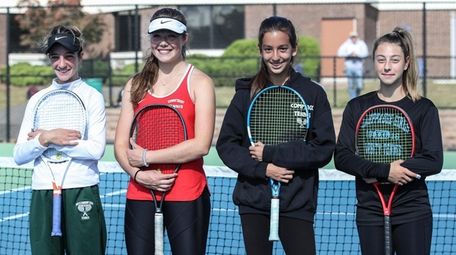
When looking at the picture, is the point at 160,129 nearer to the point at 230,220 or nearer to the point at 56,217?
the point at 56,217

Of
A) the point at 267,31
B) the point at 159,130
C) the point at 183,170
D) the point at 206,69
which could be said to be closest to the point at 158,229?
the point at 183,170

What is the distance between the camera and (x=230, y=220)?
364 inches

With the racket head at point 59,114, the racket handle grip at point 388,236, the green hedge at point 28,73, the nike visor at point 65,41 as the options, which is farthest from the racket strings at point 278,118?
the green hedge at point 28,73

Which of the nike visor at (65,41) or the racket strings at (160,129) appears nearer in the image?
the racket strings at (160,129)

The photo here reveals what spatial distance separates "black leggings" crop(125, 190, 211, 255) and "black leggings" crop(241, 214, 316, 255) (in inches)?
10.7

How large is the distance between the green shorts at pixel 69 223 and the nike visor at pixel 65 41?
0.82m

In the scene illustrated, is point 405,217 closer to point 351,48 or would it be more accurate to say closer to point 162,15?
point 162,15

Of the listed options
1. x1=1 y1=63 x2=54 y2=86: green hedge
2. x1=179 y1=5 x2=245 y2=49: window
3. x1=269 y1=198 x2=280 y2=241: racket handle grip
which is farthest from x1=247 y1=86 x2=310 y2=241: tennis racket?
x1=179 y1=5 x2=245 y2=49: window

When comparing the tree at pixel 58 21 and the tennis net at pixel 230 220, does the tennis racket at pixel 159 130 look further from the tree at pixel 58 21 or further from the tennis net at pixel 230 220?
the tree at pixel 58 21

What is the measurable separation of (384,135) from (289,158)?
1.91 ft

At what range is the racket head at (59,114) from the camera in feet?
17.1

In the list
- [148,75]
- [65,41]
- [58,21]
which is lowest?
[148,75]

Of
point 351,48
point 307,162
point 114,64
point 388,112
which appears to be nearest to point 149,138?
point 307,162

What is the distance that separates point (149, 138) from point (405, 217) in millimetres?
1447
